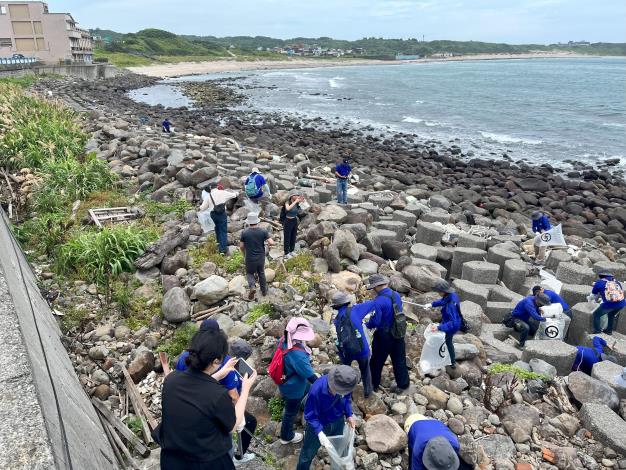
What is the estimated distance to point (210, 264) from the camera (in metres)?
8.70

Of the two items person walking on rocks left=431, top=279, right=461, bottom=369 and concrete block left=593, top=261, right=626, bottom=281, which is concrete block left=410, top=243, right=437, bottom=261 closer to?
concrete block left=593, top=261, right=626, bottom=281

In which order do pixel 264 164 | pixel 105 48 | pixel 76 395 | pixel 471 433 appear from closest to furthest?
1. pixel 76 395
2. pixel 471 433
3. pixel 264 164
4. pixel 105 48

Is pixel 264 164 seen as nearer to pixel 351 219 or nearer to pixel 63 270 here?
pixel 351 219

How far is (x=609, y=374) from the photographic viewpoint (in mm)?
6484

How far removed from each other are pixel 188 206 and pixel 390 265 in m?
5.24

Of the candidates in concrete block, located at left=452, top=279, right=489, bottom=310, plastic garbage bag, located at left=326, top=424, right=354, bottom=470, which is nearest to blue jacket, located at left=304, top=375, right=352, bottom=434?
plastic garbage bag, located at left=326, top=424, right=354, bottom=470

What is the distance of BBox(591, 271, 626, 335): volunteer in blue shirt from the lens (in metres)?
8.09

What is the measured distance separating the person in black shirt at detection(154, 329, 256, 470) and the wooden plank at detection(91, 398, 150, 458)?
6.58ft

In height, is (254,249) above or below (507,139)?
above

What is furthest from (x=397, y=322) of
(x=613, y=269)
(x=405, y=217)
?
(x=613, y=269)

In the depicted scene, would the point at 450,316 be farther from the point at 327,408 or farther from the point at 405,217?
the point at 405,217

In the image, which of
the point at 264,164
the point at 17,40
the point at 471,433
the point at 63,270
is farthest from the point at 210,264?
the point at 17,40

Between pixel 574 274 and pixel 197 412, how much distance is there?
9175 mm

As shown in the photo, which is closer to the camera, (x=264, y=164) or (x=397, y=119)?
(x=264, y=164)
